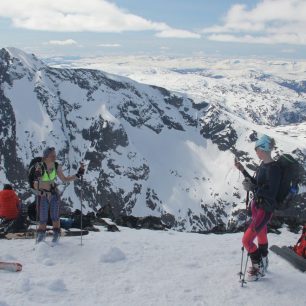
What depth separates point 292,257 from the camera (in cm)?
1222

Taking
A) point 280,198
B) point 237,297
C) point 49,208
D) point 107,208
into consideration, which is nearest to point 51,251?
point 49,208

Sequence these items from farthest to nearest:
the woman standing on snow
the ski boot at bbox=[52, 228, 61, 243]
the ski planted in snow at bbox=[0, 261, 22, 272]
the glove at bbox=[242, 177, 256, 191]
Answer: the ski boot at bbox=[52, 228, 61, 243] < the ski planted in snow at bbox=[0, 261, 22, 272] < the glove at bbox=[242, 177, 256, 191] < the woman standing on snow

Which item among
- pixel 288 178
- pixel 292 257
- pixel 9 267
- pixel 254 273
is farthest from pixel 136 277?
pixel 292 257

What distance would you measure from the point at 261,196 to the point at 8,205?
10.7 metres

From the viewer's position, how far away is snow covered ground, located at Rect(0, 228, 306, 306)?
9305 millimetres

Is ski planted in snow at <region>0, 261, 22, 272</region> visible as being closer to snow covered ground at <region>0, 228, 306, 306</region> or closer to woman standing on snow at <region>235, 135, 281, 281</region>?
snow covered ground at <region>0, 228, 306, 306</region>

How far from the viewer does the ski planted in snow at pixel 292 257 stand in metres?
11.7

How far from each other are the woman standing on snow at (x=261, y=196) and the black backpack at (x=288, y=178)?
0.36 feet

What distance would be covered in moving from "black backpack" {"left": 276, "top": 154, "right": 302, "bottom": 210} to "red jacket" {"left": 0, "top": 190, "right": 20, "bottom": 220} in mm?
10817

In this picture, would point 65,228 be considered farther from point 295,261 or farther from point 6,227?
point 295,261

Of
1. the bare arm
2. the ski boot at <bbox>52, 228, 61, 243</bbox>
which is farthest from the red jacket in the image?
the bare arm

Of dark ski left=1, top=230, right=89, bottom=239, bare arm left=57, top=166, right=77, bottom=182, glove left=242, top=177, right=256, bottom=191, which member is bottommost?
dark ski left=1, top=230, right=89, bottom=239

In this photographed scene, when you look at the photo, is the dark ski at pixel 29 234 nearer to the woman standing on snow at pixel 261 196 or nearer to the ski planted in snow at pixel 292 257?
the ski planted in snow at pixel 292 257

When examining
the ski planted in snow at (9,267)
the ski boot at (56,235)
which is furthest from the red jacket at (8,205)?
the ski planted in snow at (9,267)
